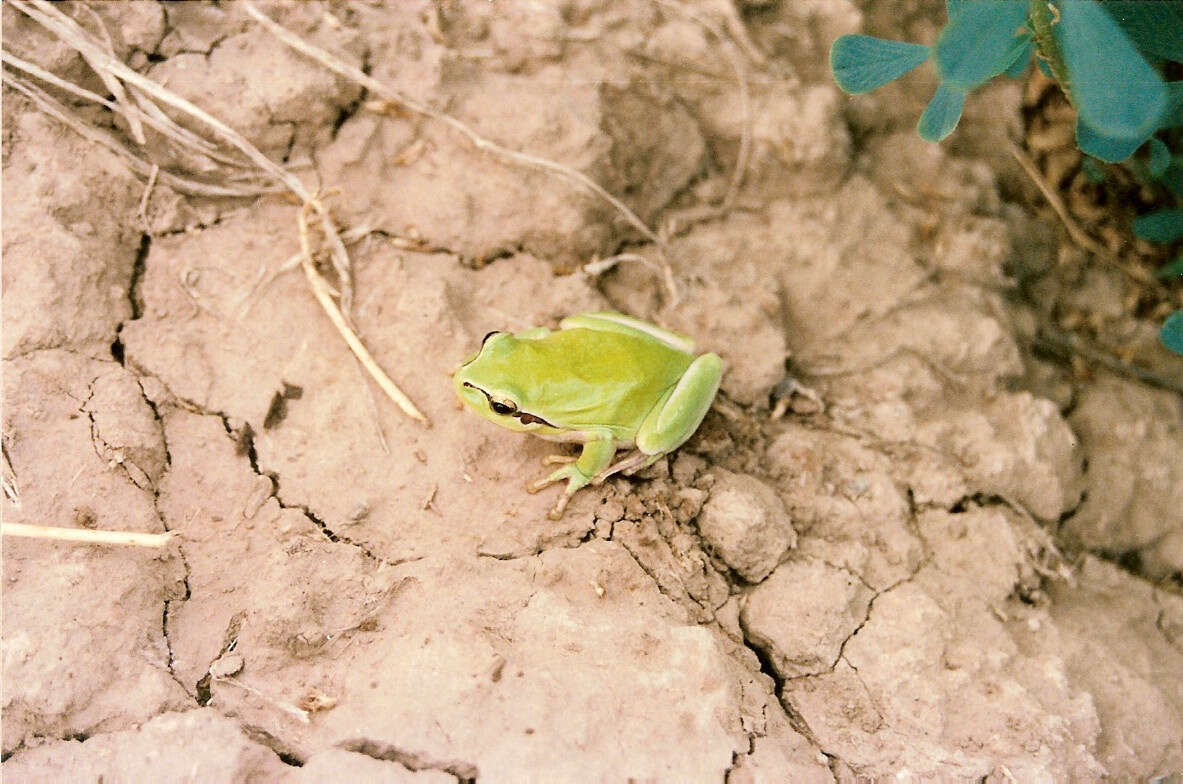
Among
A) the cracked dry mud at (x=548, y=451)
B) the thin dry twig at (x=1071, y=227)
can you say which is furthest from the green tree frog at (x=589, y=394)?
the thin dry twig at (x=1071, y=227)

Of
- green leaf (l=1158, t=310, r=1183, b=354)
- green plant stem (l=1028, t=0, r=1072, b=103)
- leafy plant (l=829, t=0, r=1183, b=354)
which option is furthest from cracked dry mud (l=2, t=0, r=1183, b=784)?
green plant stem (l=1028, t=0, r=1072, b=103)

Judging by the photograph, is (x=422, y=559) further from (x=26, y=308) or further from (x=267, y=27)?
(x=267, y=27)

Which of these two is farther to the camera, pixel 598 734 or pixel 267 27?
pixel 267 27

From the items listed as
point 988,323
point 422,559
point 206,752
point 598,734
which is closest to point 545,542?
point 422,559

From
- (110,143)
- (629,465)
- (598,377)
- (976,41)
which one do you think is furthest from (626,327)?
(110,143)

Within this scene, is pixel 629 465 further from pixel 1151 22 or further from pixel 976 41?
pixel 1151 22

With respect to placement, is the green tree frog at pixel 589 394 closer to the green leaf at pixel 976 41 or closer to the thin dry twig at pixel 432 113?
the thin dry twig at pixel 432 113

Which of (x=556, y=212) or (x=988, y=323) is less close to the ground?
(x=556, y=212)
